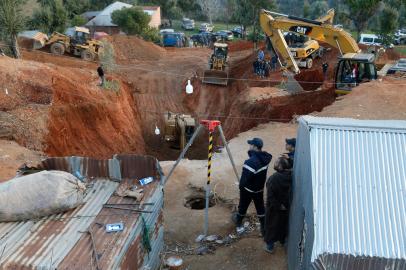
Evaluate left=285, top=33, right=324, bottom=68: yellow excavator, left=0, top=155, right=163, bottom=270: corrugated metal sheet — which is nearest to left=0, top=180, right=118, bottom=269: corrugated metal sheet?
left=0, top=155, right=163, bottom=270: corrugated metal sheet

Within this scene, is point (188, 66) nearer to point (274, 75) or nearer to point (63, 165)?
point (274, 75)

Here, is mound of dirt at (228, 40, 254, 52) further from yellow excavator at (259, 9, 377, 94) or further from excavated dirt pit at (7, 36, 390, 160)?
yellow excavator at (259, 9, 377, 94)

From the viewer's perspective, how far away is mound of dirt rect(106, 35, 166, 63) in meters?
34.4

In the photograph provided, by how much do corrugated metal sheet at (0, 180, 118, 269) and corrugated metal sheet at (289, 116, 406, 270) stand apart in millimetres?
3179

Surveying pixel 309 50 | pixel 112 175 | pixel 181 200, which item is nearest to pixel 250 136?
pixel 181 200

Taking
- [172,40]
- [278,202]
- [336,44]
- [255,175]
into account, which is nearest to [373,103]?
[336,44]

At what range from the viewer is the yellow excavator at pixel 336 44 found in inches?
763

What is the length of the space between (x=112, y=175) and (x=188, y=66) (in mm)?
24602

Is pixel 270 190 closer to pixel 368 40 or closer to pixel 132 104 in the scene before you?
pixel 132 104

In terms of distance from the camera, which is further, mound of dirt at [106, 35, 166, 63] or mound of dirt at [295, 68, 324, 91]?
mound of dirt at [106, 35, 166, 63]

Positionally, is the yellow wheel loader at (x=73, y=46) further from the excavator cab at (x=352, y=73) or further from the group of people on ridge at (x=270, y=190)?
the group of people on ridge at (x=270, y=190)

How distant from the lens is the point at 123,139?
65.3 feet

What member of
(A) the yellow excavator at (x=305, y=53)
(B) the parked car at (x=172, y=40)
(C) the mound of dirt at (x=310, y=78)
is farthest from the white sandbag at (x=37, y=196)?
(B) the parked car at (x=172, y=40)

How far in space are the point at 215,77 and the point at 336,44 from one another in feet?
28.6
